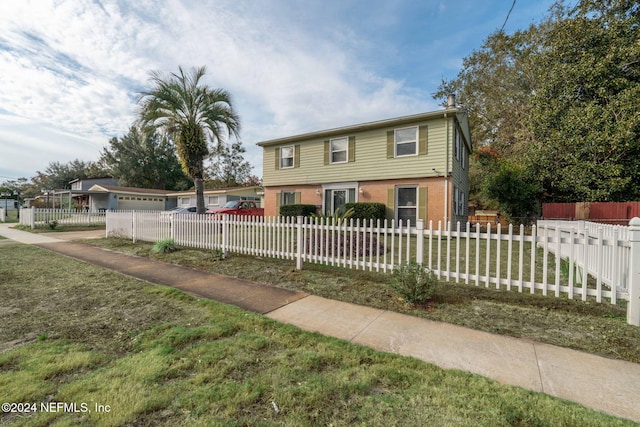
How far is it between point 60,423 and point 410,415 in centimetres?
224

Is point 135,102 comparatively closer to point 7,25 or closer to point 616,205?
point 7,25

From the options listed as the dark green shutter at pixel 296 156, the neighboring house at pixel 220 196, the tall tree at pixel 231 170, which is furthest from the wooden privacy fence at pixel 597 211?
the tall tree at pixel 231 170

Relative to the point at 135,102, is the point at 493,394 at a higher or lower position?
lower

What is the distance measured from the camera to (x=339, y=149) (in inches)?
578

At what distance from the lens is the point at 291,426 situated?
1.79 m

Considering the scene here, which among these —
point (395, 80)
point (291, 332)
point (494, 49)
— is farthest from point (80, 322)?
point (494, 49)

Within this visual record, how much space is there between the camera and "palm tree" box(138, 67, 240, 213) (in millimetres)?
11000

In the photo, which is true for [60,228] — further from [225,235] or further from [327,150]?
[327,150]

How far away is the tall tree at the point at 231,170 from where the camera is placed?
38.5 metres

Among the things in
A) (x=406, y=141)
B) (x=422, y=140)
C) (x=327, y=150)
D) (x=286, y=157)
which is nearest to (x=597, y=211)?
(x=422, y=140)

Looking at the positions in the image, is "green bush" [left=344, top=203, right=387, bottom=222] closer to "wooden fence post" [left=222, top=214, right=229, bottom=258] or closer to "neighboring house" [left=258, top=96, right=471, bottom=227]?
"neighboring house" [left=258, top=96, right=471, bottom=227]

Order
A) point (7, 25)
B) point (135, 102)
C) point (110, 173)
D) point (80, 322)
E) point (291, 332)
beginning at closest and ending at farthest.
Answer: point (291, 332) → point (80, 322) → point (7, 25) → point (135, 102) → point (110, 173)

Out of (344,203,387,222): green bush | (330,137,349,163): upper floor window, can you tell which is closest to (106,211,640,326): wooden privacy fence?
(344,203,387,222): green bush

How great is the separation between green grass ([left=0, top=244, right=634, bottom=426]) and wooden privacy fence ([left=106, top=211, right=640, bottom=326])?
196 cm
